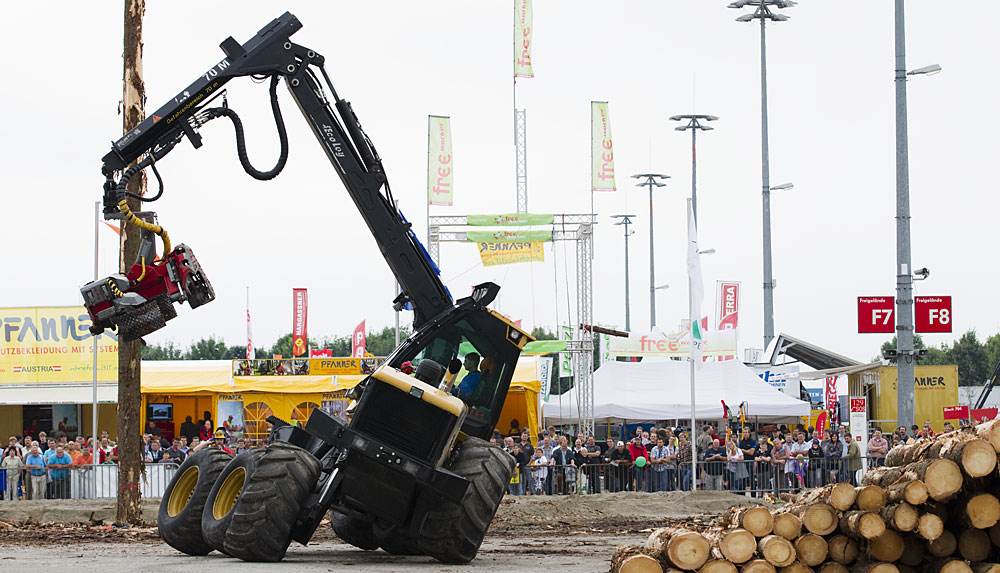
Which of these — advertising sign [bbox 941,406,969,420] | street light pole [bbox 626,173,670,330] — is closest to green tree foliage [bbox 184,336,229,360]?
street light pole [bbox 626,173,670,330]

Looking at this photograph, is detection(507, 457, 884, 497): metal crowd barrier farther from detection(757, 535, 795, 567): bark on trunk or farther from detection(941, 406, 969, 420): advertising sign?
detection(757, 535, 795, 567): bark on trunk

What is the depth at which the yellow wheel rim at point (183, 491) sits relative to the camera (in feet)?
45.5

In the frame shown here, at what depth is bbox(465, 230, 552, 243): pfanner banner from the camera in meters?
32.4

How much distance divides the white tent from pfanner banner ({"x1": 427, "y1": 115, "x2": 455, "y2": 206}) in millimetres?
7110

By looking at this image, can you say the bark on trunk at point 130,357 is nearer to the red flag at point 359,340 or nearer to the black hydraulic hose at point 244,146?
the black hydraulic hose at point 244,146

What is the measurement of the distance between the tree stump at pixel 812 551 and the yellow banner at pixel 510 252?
23.6 m

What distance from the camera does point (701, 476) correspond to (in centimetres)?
2412

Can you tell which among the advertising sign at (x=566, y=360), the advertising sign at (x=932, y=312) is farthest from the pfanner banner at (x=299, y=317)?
the advertising sign at (x=932, y=312)

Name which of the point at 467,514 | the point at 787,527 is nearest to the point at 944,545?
the point at 787,527

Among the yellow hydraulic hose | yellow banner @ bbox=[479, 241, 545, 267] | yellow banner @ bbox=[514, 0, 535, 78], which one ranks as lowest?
the yellow hydraulic hose

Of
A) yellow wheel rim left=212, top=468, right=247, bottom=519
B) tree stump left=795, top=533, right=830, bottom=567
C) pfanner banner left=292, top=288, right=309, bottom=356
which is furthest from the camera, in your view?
pfanner banner left=292, top=288, right=309, bottom=356

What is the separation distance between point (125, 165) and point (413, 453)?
4.21 metres

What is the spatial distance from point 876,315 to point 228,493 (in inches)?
633

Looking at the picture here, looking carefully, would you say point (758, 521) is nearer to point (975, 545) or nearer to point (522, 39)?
point (975, 545)
